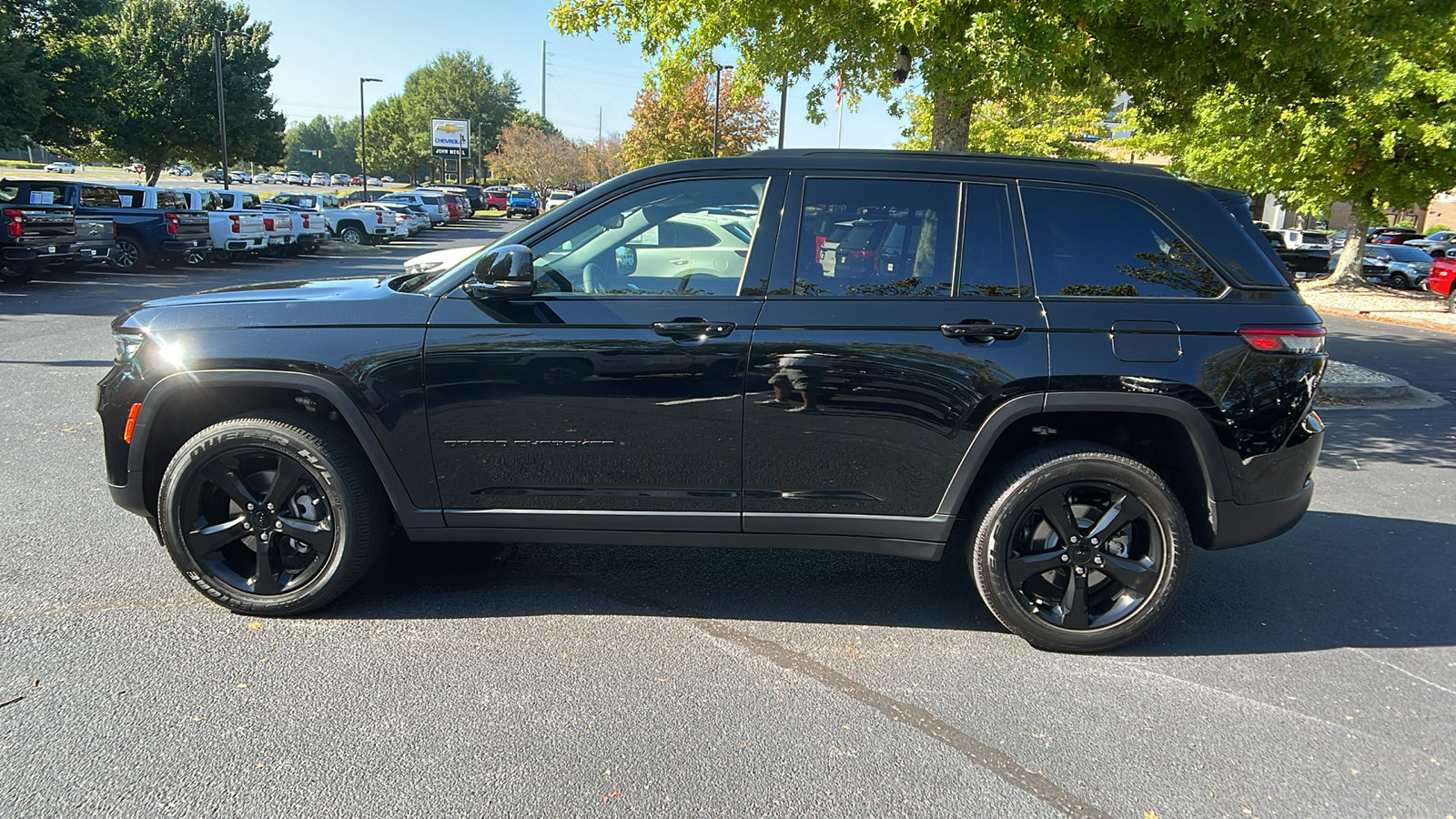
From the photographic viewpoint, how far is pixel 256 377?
3490 mm

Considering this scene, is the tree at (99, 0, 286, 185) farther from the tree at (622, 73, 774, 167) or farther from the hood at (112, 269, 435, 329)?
the hood at (112, 269, 435, 329)

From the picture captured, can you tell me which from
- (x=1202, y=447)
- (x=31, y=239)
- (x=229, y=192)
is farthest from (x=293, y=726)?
(x=229, y=192)

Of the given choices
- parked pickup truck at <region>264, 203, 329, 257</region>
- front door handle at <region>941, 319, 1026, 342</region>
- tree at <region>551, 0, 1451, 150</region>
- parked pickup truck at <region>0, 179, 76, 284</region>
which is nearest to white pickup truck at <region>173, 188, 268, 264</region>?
parked pickup truck at <region>264, 203, 329, 257</region>

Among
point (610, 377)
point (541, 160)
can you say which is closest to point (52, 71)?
point (610, 377)

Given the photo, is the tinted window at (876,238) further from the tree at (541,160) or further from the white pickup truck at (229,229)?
the tree at (541,160)

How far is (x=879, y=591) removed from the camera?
164 inches

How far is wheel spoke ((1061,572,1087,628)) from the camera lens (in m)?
3.55

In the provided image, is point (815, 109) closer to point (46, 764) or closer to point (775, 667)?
point (775, 667)

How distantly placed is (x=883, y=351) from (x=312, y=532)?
2331mm

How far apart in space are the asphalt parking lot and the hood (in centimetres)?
118

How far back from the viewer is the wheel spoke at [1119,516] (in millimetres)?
3492

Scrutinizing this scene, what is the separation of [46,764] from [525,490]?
167cm

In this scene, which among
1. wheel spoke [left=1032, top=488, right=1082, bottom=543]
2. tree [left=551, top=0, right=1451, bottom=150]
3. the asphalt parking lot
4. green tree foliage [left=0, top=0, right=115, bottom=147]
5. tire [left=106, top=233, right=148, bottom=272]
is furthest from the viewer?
green tree foliage [left=0, top=0, right=115, bottom=147]

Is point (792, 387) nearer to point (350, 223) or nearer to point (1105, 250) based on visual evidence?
point (1105, 250)
